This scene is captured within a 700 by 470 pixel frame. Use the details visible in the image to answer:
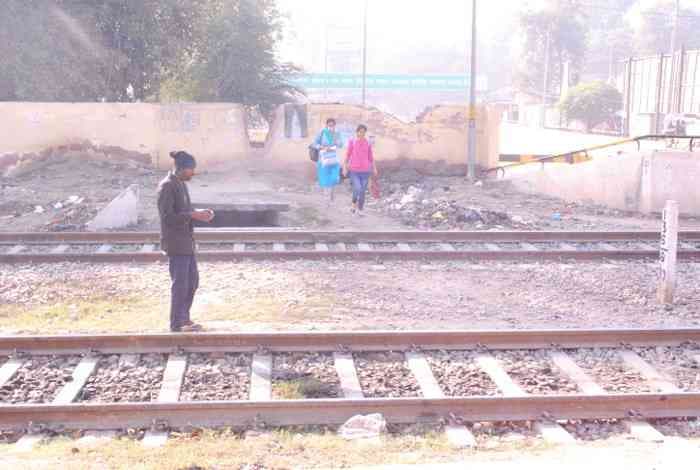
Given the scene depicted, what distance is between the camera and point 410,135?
21.6 meters

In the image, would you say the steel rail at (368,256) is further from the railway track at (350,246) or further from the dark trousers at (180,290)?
the dark trousers at (180,290)

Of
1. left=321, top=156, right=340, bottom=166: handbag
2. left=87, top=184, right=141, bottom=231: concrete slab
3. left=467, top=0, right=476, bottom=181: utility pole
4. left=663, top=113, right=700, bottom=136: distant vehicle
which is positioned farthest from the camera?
left=663, top=113, right=700, bottom=136: distant vehicle

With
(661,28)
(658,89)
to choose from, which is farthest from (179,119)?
(661,28)

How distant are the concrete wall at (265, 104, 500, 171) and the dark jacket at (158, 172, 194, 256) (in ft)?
44.6

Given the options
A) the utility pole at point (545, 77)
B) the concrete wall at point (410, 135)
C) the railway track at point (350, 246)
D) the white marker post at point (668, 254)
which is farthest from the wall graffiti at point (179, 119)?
the utility pole at point (545, 77)

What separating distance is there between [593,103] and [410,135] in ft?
139

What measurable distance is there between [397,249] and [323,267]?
1.59 metres

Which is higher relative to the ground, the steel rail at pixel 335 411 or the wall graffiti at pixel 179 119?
the wall graffiti at pixel 179 119

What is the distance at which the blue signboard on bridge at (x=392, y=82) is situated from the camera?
196 feet

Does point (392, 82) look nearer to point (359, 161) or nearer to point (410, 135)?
point (410, 135)

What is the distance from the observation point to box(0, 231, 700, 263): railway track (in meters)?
11.5

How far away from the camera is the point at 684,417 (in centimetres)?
611

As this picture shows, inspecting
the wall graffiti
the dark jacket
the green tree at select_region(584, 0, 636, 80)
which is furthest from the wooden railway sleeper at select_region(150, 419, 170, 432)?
the green tree at select_region(584, 0, 636, 80)

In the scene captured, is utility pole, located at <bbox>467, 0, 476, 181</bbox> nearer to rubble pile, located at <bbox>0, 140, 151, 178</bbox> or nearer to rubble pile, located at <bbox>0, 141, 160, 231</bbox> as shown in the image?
rubble pile, located at <bbox>0, 141, 160, 231</bbox>
